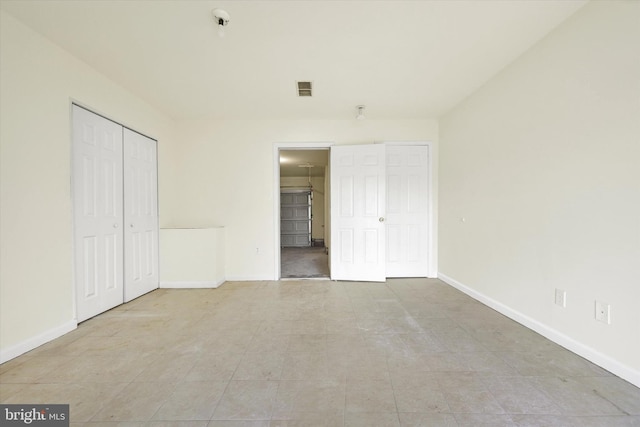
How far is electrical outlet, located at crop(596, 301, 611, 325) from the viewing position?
1.67 meters

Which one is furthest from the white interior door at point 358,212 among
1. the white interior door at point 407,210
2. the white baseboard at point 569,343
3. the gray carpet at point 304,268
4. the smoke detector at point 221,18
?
the smoke detector at point 221,18

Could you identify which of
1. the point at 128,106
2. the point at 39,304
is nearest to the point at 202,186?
the point at 128,106

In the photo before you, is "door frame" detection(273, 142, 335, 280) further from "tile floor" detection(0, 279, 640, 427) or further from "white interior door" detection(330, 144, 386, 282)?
"tile floor" detection(0, 279, 640, 427)

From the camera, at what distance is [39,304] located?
6.63 feet

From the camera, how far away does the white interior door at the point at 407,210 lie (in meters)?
3.99

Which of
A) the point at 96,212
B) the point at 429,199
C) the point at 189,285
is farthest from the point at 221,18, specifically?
the point at 429,199

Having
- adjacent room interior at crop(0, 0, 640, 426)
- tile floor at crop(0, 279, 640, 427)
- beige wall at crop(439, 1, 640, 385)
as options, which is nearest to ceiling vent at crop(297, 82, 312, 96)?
adjacent room interior at crop(0, 0, 640, 426)

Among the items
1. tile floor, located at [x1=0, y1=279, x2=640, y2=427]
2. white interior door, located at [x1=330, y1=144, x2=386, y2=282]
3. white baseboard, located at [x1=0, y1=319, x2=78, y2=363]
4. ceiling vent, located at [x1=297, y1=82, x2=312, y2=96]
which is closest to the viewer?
tile floor, located at [x1=0, y1=279, x2=640, y2=427]

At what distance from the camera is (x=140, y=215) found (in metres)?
3.19

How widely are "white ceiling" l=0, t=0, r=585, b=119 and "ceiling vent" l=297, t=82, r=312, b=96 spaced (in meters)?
0.09

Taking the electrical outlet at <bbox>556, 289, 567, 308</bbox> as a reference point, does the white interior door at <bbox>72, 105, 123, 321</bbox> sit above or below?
above

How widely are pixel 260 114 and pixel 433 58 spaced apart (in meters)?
2.35

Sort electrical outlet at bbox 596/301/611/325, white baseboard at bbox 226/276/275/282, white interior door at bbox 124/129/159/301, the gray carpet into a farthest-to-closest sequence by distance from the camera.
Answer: the gray carpet < white baseboard at bbox 226/276/275/282 < white interior door at bbox 124/129/159/301 < electrical outlet at bbox 596/301/611/325

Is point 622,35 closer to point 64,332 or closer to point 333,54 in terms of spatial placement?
point 333,54
